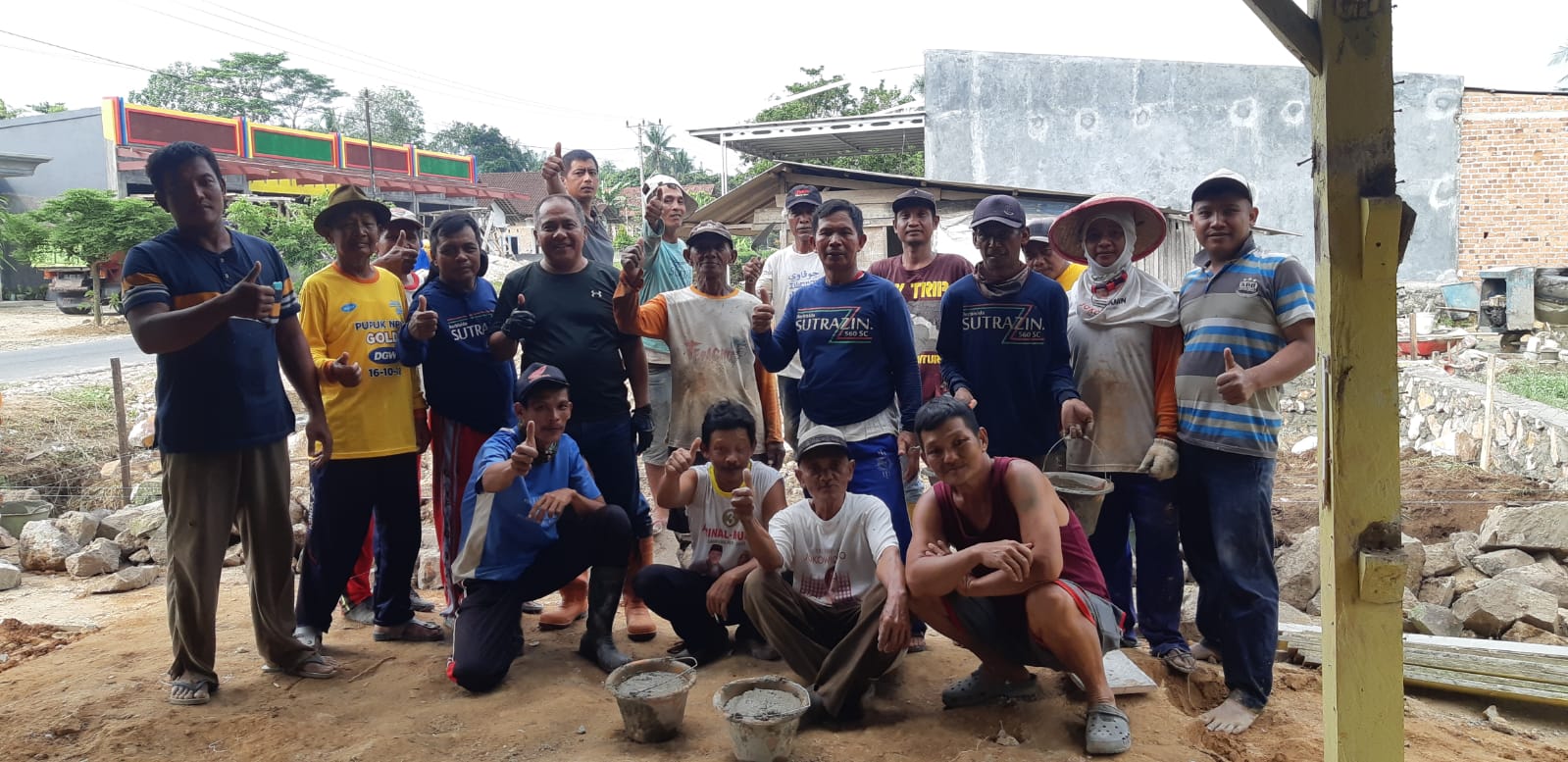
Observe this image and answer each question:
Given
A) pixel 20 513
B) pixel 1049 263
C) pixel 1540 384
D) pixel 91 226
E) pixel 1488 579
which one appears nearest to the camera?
pixel 1049 263

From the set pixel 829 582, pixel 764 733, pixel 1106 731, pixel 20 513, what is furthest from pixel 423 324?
pixel 20 513

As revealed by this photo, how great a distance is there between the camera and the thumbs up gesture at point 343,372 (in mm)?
3951

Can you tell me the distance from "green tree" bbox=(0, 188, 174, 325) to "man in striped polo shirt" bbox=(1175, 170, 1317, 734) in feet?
73.7

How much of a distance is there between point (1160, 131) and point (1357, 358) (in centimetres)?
1591

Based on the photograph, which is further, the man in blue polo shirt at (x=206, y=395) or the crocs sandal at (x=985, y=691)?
the crocs sandal at (x=985, y=691)

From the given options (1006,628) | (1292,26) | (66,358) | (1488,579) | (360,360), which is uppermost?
(1292,26)

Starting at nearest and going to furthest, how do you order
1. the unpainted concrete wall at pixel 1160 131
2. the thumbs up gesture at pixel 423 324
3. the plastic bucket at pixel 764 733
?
Answer: the plastic bucket at pixel 764 733 < the thumbs up gesture at pixel 423 324 < the unpainted concrete wall at pixel 1160 131

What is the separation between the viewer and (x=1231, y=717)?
3.38 meters

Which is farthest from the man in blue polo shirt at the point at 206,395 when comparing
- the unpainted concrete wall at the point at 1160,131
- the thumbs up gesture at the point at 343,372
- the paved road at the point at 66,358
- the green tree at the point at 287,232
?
A: the green tree at the point at 287,232

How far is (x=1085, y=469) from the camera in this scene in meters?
3.90

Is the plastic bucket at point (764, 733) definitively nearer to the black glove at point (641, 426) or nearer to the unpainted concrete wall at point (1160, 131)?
the black glove at point (641, 426)

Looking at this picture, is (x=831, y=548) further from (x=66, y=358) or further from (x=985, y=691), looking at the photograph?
(x=66, y=358)

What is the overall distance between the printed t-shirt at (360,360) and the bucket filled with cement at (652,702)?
1631 mm

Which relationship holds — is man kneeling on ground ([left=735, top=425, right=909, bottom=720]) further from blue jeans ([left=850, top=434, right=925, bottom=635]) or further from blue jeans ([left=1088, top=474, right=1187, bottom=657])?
blue jeans ([left=1088, top=474, right=1187, bottom=657])
